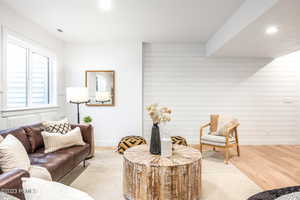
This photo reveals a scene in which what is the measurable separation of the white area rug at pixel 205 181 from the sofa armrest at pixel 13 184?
3.83 ft

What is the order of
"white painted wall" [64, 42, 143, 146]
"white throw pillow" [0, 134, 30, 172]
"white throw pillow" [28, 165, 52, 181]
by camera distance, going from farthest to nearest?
"white painted wall" [64, 42, 143, 146] < "white throw pillow" [28, 165, 52, 181] < "white throw pillow" [0, 134, 30, 172]

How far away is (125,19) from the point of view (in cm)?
323

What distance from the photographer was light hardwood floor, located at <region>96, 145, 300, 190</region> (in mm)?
2648

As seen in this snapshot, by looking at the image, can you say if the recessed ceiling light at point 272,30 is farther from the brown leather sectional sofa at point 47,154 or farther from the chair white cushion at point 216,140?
the brown leather sectional sofa at point 47,154

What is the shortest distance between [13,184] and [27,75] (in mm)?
2785

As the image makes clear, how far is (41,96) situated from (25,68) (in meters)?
0.73

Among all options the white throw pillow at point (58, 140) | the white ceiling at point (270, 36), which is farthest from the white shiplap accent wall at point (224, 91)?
the white throw pillow at point (58, 140)

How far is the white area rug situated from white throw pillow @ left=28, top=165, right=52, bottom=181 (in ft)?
2.03

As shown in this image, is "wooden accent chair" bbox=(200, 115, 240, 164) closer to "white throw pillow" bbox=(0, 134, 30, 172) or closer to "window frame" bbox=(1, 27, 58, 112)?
"white throw pillow" bbox=(0, 134, 30, 172)

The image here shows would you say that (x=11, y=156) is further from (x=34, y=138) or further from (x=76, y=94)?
(x=76, y=94)

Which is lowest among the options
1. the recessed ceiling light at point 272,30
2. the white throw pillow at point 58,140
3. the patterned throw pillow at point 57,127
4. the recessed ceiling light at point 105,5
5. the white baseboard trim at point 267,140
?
the white baseboard trim at point 267,140

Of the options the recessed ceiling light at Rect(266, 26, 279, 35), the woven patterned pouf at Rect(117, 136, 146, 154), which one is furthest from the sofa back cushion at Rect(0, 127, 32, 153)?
the recessed ceiling light at Rect(266, 26, 279, 35)

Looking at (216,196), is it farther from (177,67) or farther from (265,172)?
(177,67)

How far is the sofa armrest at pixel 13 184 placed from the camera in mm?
1092
